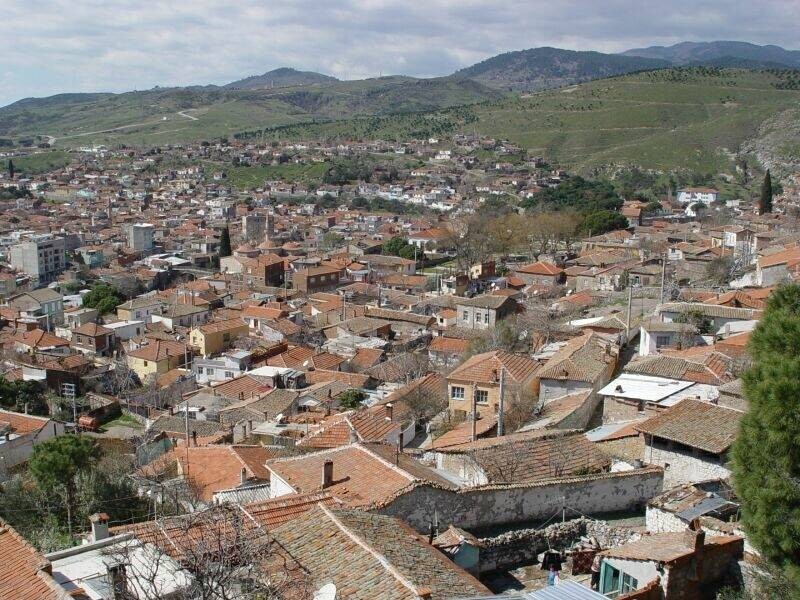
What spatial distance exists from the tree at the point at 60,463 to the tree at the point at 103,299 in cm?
3463

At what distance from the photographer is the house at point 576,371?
19359 mm

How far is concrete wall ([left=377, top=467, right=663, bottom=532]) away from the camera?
1031 cm

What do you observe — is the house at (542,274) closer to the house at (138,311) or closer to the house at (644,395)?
the house at (138,311)

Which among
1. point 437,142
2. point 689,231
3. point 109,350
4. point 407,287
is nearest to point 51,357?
point 109,350

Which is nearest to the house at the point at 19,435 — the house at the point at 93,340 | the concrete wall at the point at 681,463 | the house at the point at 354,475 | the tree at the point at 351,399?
the tree at the point at 351,399

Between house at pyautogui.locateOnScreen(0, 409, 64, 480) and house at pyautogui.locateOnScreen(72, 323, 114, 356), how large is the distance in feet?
56.3

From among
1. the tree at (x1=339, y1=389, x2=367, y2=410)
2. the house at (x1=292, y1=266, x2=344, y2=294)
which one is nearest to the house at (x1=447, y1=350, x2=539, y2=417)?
the tree at (x1=339, y1=389, x2=367, y2=410)

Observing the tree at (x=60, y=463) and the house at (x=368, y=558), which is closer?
the house at (x=368, y=558)

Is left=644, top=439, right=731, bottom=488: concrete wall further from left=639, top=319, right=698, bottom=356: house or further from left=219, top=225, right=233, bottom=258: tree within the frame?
left=219, top=225, right=233, bottom=258: tree

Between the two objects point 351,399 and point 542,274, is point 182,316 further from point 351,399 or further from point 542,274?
point 351,399

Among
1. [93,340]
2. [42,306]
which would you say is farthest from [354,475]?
[42,306]

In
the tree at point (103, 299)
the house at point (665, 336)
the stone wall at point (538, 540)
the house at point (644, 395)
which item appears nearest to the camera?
the stone wall at point (538, 540)

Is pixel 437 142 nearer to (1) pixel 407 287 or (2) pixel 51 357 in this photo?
(1) pixel 407 287

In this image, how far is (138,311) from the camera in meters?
46.6
